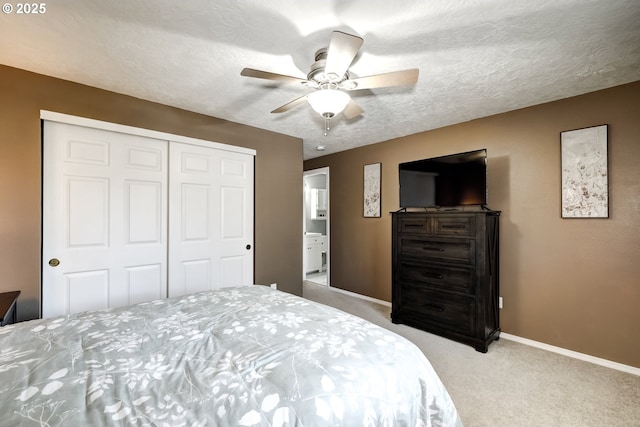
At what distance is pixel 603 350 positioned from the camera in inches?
96.2

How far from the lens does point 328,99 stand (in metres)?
1.71

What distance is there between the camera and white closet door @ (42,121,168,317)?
90.4 inches

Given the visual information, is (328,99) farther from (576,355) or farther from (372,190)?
(576,355)

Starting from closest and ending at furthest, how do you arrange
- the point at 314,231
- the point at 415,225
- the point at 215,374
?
the point at 215,374 → the point at 415,225 → the point at 314,231

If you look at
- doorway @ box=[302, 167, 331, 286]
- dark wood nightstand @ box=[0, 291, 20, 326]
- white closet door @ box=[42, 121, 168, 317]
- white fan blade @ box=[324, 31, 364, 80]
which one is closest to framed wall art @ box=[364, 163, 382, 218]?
doorway @ box=[302, 167, 331, 286]

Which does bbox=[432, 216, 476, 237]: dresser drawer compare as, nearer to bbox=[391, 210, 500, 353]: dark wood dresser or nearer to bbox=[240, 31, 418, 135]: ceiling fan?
bbox=[391, 210, 500, 353]: dark wood dresser

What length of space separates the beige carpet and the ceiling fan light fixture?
2147 mm

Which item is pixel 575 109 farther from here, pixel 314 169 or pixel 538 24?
pixel 314 169

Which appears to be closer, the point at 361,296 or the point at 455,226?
the point at 455,226

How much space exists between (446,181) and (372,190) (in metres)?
1.25

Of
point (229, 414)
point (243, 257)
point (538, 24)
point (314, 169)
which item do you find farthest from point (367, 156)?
point (229, 414)

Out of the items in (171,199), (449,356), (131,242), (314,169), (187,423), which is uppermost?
(314,169)

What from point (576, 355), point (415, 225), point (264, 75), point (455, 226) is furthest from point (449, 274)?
point (264, 75)

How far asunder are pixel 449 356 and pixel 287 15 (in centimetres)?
296
